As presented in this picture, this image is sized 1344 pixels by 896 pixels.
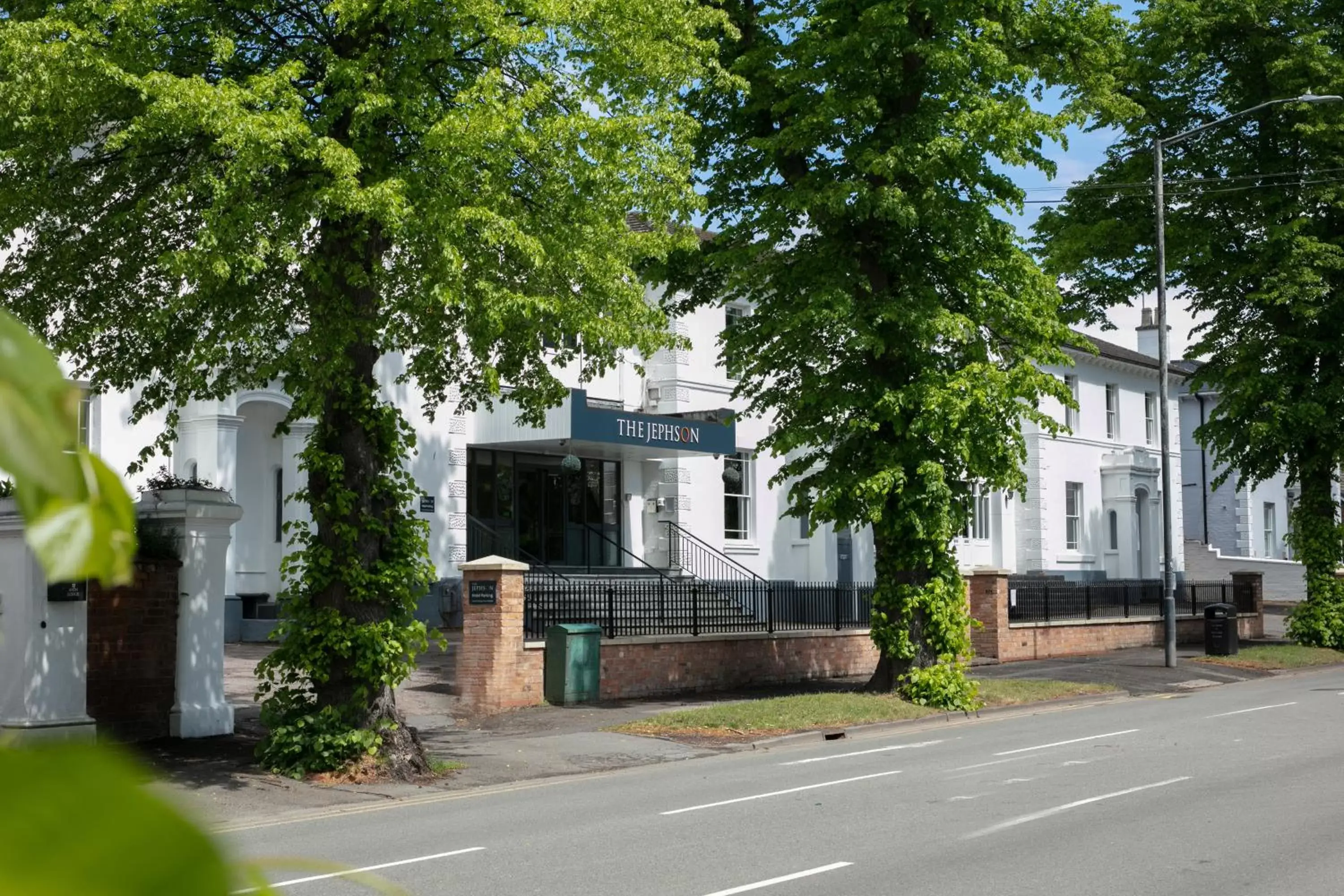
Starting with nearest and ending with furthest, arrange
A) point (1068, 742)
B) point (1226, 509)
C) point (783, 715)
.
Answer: point (1068, 742) < point (783, 715) < point (1226, 509)

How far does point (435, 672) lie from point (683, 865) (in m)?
14.7

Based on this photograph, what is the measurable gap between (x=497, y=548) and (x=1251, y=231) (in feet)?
59.9

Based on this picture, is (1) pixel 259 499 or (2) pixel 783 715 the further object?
(1) pixel 259 499

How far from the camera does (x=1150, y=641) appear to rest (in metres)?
37.7

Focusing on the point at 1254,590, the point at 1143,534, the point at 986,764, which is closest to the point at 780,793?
the point at 986,764

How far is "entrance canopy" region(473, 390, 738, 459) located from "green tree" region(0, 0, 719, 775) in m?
14.5

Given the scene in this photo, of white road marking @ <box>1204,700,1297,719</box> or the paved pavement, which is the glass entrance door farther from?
white road marking @ <box>1204,700,1297,719</box>

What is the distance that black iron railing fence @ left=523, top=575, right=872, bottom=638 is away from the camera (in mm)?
23375

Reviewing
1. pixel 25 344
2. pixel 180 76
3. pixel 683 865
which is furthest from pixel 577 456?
pixel 25 344

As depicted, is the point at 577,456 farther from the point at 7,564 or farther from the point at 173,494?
the point at 7,564

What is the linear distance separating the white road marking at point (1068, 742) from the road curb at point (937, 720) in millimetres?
2774

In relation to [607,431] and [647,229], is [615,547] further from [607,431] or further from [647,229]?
Result: [647,229]

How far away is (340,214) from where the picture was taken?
12.9 meters

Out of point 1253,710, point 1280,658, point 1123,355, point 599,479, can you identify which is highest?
point 1123,355
